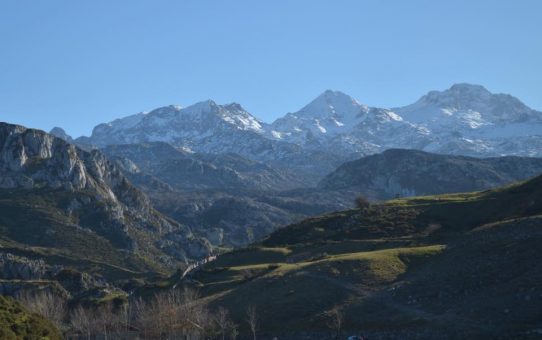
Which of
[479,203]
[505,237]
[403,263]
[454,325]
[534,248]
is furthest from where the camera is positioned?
[479,203]

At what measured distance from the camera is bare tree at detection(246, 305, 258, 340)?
105062 mm

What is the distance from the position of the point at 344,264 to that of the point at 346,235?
54116 mm

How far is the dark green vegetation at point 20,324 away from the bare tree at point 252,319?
3736 cm

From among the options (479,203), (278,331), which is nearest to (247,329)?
(278,331)

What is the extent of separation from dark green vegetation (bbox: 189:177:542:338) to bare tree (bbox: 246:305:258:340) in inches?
50.1

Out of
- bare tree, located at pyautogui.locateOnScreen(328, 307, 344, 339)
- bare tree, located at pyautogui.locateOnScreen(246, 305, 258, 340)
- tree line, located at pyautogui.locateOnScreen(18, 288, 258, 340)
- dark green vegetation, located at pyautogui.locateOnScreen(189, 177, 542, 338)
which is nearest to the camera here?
dark green vegetation, located at pyautogui.locateOnScreen(189, 177, 542, 338)

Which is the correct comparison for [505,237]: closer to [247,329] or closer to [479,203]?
→ [247,329]

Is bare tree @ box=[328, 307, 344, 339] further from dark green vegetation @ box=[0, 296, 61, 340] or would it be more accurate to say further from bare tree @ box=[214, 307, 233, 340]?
dark green vegetation @ box=[0, 296, 61, 340]

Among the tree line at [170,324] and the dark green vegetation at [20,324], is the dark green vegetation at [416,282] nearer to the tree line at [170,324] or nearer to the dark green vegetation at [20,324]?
the tree line at [170,324]

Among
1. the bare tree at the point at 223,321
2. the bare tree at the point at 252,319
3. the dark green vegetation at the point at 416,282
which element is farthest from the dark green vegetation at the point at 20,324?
the dark green vegetation at the point at 416,282

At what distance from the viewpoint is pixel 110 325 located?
425ft

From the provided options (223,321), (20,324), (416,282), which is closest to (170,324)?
(223,321)

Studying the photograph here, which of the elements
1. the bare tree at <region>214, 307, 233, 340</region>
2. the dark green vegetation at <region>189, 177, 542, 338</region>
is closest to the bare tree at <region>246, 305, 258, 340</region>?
the dark green vegetation at <region>189, 177, 542, 338</region>

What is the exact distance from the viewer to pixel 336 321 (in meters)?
103
